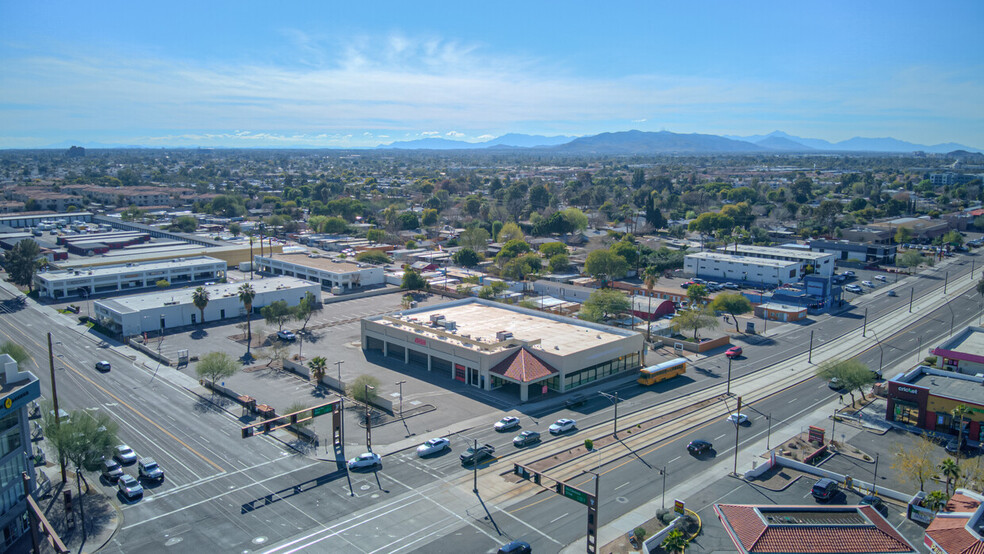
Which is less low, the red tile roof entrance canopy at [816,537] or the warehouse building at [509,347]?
the red tile roof entrance canopy at [816,537]

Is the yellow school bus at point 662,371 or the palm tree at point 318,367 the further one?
the yellow school bus at point 662,371

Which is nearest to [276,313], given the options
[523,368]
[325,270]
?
[325,270]

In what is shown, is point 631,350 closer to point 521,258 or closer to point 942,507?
point 942,507

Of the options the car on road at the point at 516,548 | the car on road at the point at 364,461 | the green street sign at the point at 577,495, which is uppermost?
the green street sign at the point at 577,495

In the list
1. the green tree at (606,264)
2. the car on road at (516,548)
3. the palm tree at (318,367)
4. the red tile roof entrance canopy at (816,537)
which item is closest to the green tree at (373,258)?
the green tree at (606,264)

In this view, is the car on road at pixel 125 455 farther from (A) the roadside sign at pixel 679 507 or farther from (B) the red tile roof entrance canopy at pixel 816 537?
(B) the red tile roof entrance canopy at pixel 816 537
